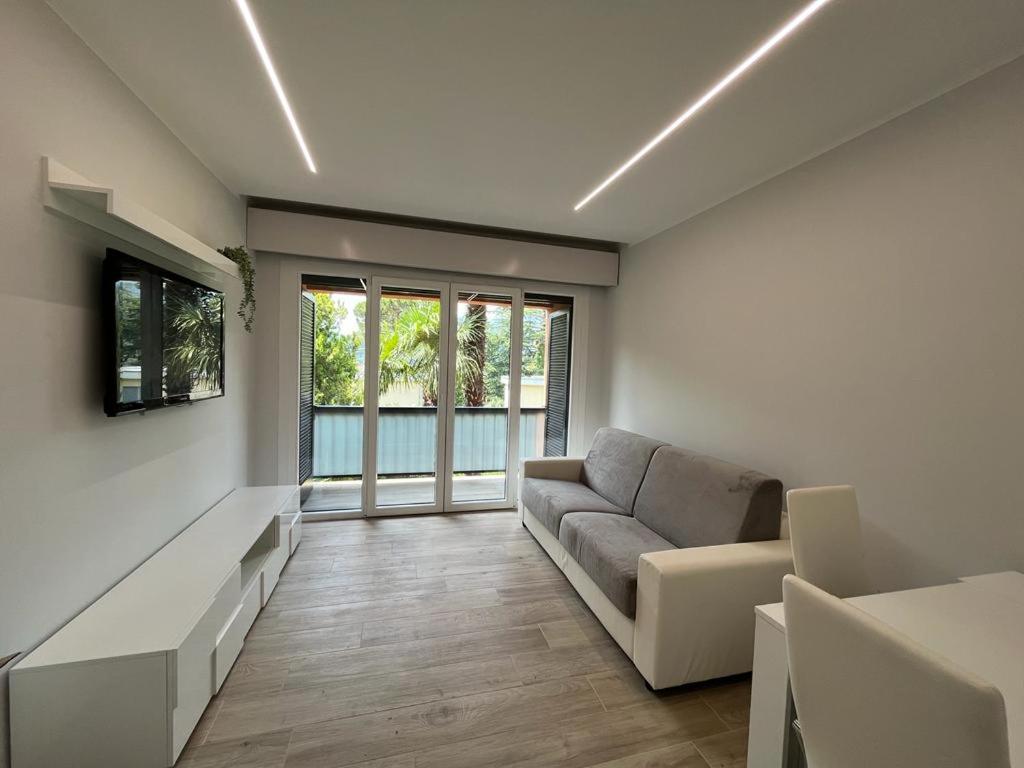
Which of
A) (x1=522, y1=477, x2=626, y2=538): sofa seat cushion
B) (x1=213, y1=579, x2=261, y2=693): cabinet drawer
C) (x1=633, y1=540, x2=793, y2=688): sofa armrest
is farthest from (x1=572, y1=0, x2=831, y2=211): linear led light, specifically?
(x1=213, y1=579, x2=261, y2=693): cabinet drawer

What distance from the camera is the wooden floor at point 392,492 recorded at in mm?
3811

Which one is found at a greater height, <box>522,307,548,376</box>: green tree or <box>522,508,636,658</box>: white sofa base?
<box>522,307,548,376</box>: green tree

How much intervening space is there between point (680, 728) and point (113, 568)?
8.24ft

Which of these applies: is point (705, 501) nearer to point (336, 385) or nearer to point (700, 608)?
point (700, 608)

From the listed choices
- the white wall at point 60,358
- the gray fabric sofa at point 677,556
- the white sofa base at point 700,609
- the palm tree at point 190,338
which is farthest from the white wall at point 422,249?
the white sofa base at point 700,609

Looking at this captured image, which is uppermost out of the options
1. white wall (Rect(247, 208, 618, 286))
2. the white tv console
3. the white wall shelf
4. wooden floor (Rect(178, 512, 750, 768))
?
white wall (Rect(247, 208, 618, 286))

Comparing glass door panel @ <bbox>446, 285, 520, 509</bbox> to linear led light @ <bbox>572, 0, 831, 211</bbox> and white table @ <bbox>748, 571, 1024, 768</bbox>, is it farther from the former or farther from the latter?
white table @ <bbox>748, 571, 1024, 768</bbox>

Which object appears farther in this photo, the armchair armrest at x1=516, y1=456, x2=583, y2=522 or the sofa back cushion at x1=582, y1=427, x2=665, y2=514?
the armchair armrest at x1=516, y1=456, x2=583, y2=522

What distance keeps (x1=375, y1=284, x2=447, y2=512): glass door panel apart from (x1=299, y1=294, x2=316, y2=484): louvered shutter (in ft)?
2.01

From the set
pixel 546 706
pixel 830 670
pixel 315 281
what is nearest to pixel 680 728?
pixel 546 706

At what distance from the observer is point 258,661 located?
6.41ft

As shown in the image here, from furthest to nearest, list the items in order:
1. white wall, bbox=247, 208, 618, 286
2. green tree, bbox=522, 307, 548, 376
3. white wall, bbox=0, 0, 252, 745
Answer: green tree, bbox=522, 307, 548, 376 < white wall, bbox=247, 208, 618, 286 < white wall, bbox=0, 0, 252, 745

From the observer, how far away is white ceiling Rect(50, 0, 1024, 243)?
138 centimetres

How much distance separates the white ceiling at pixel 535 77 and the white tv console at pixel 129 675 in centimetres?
221
